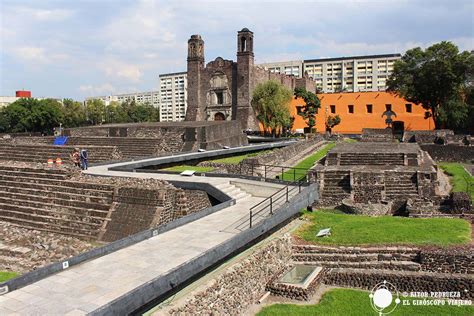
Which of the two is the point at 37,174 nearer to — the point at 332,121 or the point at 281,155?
the point at 281,155

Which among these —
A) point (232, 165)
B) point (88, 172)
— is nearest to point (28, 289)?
point (88, 172)

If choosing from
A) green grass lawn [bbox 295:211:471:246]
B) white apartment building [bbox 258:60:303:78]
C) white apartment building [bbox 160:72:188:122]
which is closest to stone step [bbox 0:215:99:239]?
green grass lawn [bbox 295:211:471:246]

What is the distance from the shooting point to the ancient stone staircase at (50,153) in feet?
64.5

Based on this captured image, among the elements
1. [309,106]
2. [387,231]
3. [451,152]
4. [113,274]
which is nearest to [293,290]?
[387,231]

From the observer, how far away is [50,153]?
20.1 metres

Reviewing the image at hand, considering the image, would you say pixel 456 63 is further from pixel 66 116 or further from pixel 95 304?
pixel 66 116

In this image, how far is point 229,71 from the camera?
44094 mm

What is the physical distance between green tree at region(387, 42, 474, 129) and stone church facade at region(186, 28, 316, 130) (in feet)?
46.1

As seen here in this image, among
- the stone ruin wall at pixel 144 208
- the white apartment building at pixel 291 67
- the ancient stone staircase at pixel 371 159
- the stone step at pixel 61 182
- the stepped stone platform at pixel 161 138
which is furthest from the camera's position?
the white apartment building at pixel 291 67

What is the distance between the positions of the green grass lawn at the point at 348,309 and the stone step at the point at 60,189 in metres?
6.37

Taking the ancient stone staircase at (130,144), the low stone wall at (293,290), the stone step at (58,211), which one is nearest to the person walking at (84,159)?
the stone step at (58,211)

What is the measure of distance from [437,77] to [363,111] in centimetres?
1178

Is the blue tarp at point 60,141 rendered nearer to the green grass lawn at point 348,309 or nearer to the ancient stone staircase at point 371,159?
the ancient stone staircase at point 371,159

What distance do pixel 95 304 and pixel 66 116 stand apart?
5818 cm
